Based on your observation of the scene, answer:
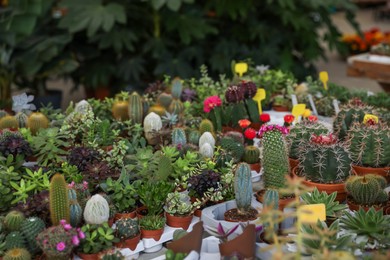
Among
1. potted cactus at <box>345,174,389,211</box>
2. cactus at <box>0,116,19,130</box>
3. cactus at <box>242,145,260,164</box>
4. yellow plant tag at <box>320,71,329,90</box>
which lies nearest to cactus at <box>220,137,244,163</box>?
cactus at <box>242,145,260,164</box>

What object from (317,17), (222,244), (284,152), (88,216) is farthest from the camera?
(317,17)

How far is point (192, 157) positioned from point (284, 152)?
1.13ft

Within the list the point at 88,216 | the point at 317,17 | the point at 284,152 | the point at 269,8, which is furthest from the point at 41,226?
the point at 317,17

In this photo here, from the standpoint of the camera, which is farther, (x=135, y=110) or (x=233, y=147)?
(x=135, y=110)

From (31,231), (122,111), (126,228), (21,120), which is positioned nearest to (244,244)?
(126,228)

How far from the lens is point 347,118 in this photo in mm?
2404

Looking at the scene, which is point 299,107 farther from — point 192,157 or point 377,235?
point 377,235

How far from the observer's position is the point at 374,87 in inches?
284

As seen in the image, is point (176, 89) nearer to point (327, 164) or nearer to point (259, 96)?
point (259, 96)

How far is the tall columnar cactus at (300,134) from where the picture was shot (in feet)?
7.09

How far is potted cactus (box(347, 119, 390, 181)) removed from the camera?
208 centimetres

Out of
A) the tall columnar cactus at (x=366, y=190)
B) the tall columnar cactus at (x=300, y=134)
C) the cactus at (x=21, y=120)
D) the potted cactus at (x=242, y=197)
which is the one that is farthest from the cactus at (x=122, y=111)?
the tall columnar cactus at (x=366, y=190)

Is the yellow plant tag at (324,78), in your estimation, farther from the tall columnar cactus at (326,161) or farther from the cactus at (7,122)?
the cactus at (7,122)

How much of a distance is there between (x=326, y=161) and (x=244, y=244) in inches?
21.9
